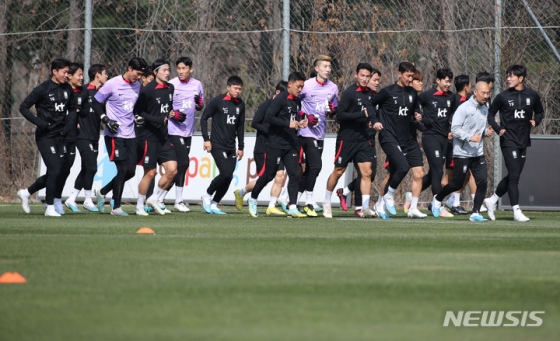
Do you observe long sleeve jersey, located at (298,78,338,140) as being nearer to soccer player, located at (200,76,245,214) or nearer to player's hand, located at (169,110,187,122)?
soccer player, located at (200,76,245,214)

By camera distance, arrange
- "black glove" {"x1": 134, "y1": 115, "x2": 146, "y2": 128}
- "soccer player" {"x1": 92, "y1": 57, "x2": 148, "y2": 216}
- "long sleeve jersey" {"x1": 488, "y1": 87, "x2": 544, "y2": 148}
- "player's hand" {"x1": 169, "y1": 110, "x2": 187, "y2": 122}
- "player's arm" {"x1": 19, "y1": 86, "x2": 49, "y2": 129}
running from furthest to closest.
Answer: "player's hand" {"x1": 169, "y1": 110, "x2": 187, "y2": 122}, "black glove" {"x1": 134, "y1": 115, "x2": 146, "y2": 128}, "soccer player" {"x1": 92, "y1": 57, "x2": 148, "y2": 216}, "long sleeve jersey" {"x1": 488, "y1": 87, "x2": 544, "y2": 148}, "player's arm" {"x1": 19, "y1": 86, "x2": 49, "y2": 129}

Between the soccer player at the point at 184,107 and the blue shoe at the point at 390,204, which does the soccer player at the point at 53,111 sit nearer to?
the soccer player at the point at 184,107

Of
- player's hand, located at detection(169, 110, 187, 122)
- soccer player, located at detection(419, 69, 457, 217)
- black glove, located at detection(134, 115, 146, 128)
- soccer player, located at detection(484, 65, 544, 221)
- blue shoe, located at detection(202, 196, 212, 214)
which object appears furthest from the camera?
blue shoe, located at detection(202, 196, 212, 214)

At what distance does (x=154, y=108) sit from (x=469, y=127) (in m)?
4.54

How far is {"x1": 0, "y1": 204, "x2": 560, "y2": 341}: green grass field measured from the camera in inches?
202

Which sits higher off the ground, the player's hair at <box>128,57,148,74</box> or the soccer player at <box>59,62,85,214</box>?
A: the player's hair at <box>128,57,148,74</box>

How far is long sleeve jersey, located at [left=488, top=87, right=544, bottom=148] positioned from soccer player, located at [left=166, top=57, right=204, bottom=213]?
4604 millimetres

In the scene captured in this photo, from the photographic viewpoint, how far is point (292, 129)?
608 inches

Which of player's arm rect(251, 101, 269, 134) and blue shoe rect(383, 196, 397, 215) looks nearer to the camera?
player's arm rect(251, 101, 269, 134)

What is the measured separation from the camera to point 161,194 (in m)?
16.9

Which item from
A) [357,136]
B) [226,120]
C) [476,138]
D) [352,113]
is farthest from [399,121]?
[226,120]

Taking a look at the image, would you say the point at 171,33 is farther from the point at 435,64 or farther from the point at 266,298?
the point at 266,298

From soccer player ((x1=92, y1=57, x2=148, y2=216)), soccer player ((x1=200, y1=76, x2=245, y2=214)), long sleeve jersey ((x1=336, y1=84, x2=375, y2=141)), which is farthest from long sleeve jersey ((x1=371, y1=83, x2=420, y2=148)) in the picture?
soccer player ((x1=92, y1=57, x2=148, y2=216))

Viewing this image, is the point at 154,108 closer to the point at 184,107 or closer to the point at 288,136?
the point at 184,107
